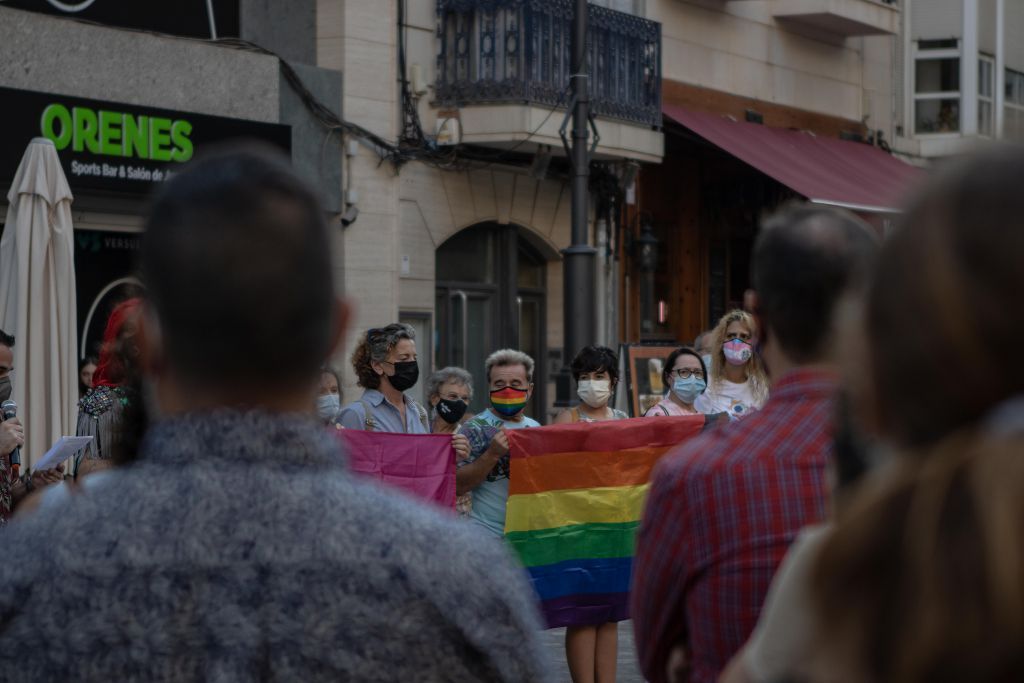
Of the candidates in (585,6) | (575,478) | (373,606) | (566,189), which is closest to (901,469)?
(373,606)

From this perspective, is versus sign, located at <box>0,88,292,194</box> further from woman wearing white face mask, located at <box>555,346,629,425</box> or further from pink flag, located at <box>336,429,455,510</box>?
pink flag, located at <box>336,429,455,510</box>

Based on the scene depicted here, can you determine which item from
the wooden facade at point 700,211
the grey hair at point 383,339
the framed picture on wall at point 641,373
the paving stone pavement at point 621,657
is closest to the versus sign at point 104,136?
the framed picture on wall at point 641,373

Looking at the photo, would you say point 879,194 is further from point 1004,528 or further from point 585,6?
point 1004,528

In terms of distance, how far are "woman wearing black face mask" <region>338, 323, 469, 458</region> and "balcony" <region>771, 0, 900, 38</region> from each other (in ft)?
54.4

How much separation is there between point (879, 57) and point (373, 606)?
88.6 ft

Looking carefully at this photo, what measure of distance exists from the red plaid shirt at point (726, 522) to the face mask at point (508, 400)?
5805 millimetres

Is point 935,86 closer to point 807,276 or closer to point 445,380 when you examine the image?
point 445,380

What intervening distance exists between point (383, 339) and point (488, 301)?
11.5m

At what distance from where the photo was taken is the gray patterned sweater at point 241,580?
1.83m

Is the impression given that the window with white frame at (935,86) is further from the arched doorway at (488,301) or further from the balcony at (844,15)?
the arched doorway at (488,301)

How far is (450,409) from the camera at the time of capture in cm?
912

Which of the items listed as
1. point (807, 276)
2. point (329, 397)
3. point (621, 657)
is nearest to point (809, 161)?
point (329, 397)

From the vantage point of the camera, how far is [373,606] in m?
1.85

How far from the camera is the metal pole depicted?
53.0ft
